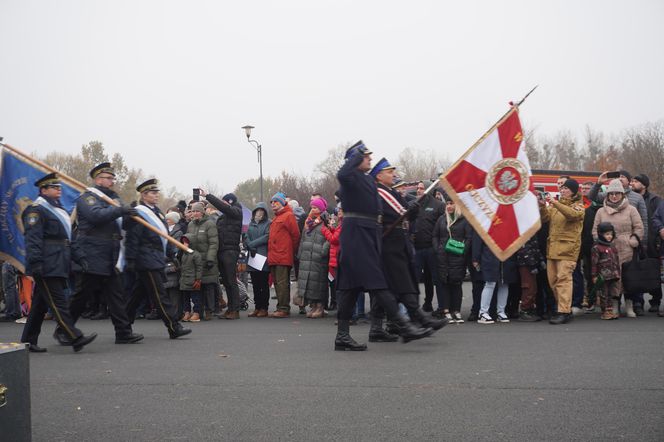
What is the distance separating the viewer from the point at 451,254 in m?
10.9

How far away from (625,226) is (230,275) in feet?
20.9

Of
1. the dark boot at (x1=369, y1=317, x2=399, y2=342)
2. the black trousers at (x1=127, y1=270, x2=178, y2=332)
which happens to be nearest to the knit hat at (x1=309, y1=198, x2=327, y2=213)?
the black trousers at (x1=127, y1=270, x2=178, y2=332)

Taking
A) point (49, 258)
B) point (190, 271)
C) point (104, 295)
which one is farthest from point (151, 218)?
point (190, 271)

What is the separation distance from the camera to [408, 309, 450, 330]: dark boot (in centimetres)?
807

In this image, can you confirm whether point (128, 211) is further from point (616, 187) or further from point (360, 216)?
point (616, 187)

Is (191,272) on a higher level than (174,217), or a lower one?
lower

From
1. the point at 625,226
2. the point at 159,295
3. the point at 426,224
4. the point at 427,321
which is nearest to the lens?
the point at 427,321

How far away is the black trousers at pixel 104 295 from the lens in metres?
8.78

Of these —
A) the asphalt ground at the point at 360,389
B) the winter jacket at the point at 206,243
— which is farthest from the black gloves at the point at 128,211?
the winter jacket at the point at 206,243

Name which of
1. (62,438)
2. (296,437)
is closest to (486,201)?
(296,437)

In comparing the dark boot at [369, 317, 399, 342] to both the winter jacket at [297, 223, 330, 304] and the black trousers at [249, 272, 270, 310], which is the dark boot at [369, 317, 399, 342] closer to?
the winter jacket at [297, 223, 330, 304]

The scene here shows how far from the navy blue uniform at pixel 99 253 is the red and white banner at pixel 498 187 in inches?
165

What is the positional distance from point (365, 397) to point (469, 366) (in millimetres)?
1612

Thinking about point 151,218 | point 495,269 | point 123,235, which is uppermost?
point 151,218
